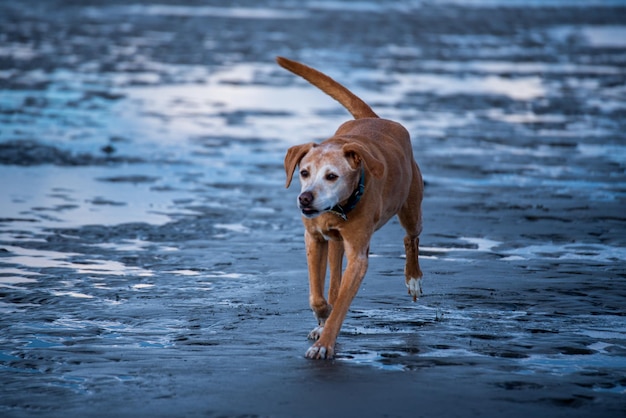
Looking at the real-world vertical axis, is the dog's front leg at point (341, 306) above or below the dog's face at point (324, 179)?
below

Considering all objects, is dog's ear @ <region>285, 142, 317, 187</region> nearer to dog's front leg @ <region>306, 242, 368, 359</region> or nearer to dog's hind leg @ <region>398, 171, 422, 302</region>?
dog's front leg @ <region>306, 242, 368, 359</region>

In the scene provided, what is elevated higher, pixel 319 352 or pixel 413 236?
pixel 413 236

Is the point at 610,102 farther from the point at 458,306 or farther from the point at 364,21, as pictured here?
the point at 364,21

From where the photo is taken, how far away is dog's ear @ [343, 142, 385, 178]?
6484 millimetres

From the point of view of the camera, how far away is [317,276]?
6.79 metres

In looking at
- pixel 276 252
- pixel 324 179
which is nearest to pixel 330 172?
pixel 324 179

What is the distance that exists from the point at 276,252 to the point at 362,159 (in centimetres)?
284

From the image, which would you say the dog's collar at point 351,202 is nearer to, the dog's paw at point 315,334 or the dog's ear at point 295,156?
the dog's ear at point 295,156

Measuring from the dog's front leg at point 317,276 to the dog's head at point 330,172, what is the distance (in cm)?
44

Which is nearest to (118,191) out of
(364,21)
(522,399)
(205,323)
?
(205,323)

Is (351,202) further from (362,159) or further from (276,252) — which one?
(276,252)

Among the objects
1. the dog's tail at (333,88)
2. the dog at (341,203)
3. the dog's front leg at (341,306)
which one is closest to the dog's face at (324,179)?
the dog at (341,203)

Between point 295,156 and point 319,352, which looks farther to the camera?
point 295,156

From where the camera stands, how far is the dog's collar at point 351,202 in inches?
257
